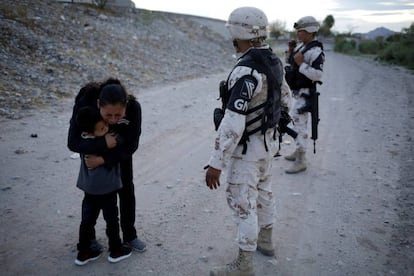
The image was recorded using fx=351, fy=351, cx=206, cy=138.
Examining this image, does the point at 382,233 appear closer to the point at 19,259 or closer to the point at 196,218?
the point at 196,218

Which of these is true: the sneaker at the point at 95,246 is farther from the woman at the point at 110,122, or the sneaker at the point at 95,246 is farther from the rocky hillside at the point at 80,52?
the rocky hillside at the point at 80,52

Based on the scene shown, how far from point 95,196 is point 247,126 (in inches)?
52.0

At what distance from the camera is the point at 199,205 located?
4074mm

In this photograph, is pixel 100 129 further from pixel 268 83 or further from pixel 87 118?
pixel 268 83

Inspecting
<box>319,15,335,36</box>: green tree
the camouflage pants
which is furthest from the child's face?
<box>319,15,335,36</box>: green tree

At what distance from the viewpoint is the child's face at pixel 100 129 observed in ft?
8.39

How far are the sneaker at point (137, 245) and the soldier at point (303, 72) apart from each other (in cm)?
245

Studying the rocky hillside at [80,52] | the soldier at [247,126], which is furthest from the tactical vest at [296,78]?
the rocky hillside at [80,52]

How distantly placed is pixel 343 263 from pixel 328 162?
8.53 feet

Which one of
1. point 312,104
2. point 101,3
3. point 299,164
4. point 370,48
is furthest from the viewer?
point 370,48

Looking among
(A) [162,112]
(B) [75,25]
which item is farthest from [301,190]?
(B) [75,25]

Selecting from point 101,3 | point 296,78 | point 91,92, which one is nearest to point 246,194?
point 91,92

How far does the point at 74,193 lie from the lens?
416cm

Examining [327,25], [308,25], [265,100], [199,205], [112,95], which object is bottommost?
[199,205]
